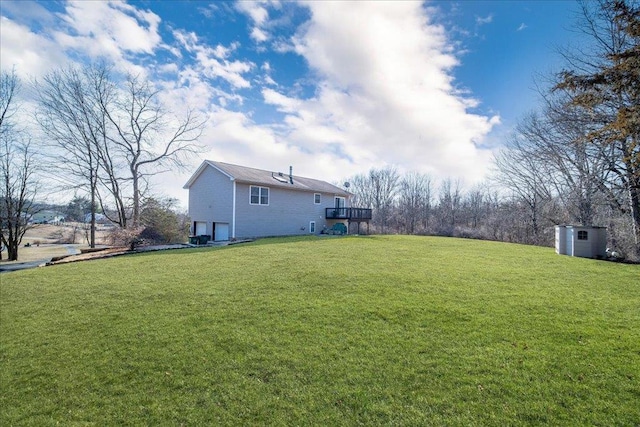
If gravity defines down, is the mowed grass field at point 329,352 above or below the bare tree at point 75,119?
below

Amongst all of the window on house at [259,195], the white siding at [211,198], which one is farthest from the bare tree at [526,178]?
the white siding at [211,198]

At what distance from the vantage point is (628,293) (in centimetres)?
564

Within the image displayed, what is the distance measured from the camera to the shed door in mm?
18266

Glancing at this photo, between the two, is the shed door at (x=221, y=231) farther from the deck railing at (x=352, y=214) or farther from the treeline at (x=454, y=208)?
the treeline at (x=454, y=208)

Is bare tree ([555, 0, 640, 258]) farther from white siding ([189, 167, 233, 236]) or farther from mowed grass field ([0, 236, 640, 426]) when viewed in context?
white siding ([189, 167, 233, 236])

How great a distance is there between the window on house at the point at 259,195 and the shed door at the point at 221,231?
237cm

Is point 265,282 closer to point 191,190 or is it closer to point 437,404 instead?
point 437,404

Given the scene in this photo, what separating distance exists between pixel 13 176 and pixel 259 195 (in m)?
17.1

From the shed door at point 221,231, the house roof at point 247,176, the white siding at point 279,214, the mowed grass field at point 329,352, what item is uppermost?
the house roof at point 247,176

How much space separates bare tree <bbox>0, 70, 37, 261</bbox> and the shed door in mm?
13223

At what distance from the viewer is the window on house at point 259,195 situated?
61.0 feet

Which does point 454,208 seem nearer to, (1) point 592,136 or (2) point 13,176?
(1) point 592,136

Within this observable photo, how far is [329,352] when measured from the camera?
142 inches

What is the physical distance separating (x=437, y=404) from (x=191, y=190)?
21.9 metres
